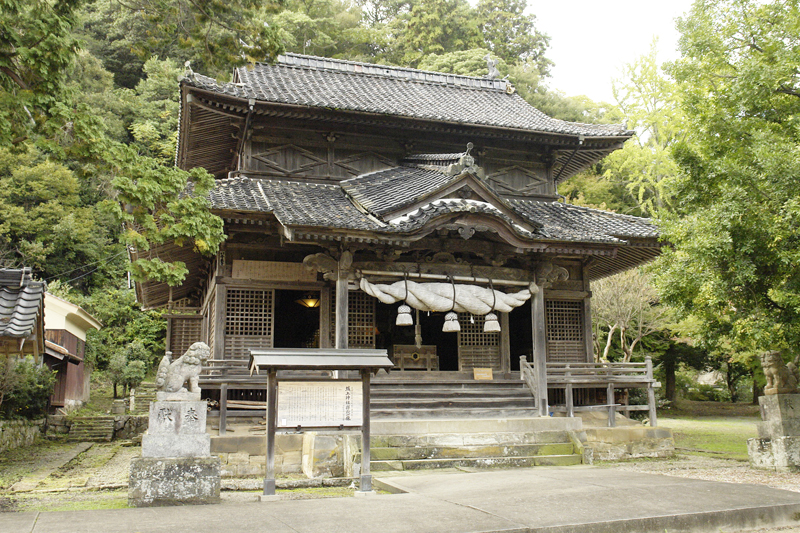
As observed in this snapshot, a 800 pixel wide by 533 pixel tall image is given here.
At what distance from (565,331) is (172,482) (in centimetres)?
1103

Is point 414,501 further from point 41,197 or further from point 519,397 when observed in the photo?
point 41,197

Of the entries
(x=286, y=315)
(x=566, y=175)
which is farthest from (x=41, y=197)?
(x=566, y=175)

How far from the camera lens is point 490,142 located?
55.6 ft

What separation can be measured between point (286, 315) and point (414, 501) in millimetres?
12605

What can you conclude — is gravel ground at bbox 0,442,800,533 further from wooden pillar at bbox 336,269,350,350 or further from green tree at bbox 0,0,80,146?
green tree at bbox 0,0,80,146

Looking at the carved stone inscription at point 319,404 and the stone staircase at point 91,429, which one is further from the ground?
the carved stone inscription at point 319,404

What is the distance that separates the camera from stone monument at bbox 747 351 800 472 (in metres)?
10.8

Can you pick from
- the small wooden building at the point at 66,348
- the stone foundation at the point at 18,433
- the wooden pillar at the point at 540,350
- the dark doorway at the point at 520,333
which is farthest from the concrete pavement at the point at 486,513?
the small wooden building at the point at 66,348

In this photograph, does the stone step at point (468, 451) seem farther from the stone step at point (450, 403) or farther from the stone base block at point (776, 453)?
the stone base block at point (776, 453)

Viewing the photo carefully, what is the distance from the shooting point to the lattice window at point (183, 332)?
64.3ft

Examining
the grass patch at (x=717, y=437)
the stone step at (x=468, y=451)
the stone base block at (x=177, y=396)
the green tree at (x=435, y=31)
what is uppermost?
the green tree at (x=435, y=31)

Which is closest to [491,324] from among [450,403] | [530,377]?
[530,377]

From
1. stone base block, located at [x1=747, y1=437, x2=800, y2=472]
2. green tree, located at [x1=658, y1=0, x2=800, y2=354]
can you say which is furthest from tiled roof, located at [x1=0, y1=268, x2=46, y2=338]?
stone base block, located at [x1=747, y1=437, x2=800, y2=472]

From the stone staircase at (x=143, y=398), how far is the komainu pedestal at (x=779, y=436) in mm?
23750
